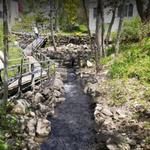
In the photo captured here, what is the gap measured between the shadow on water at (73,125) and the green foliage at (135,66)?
8.55 ft

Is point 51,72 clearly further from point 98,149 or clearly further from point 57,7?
point 57,7

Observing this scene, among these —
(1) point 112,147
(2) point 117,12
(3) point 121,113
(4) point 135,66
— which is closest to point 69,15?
(2) point 117,12

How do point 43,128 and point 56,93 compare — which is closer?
point 43,128

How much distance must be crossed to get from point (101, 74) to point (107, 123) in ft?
25.3

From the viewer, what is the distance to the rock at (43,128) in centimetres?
1250

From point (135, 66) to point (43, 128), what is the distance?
8.28 meters

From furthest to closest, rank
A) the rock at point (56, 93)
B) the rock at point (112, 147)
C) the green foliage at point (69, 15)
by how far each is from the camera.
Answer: the green foliage at point (69, 15), the rock at point (56, 93), the rock at point (112, 147)

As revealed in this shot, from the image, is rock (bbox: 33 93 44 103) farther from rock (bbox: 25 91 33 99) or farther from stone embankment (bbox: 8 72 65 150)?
rock (bbox: 25 91 33 99)

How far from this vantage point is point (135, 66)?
19.0 meters

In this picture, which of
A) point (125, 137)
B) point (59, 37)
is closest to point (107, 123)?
point (125, 137)

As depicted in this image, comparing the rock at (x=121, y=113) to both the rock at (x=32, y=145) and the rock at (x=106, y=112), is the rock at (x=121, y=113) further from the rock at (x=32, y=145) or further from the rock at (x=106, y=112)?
the rock at (x=32, y=145)

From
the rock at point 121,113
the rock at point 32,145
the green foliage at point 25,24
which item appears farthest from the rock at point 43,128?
the green foliage at point 25,24

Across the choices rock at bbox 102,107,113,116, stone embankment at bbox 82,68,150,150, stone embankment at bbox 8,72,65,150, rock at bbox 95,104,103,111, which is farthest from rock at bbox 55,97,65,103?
rock at bbox 102,107,113,116

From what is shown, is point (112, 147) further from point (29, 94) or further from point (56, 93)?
point (56, 93)
